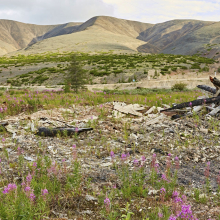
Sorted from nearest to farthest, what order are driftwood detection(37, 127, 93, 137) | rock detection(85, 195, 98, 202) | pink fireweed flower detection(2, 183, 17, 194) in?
pink fireweed flower detection(2, 183, 17, 194) < rock detection(85, 195, 98, 202) < driftwood detection(37, 127, 93, 137)

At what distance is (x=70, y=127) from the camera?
7.83 metres

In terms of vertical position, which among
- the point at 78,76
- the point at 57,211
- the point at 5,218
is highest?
the point at 78,76

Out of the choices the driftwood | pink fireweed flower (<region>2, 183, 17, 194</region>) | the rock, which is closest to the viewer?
pink fireweed flower (<region>2, 183, 17, 194</region>)

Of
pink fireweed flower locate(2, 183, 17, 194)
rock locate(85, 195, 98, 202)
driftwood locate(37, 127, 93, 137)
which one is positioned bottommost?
rock locate(85, 195, 98, 202)

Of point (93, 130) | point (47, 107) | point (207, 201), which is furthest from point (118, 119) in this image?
point (207, 201)

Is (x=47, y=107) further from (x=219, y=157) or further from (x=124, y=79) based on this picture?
(x=124, y=79)

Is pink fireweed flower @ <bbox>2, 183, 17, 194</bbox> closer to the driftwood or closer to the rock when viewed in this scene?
the rock

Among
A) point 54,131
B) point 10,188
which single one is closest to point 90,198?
point 10,188

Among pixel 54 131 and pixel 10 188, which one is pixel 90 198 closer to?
pixel 10 188

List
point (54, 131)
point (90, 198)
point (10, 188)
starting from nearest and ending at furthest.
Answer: point (10, 188)
point (90, 198)
point (54, 131)

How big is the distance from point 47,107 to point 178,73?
33.9 m

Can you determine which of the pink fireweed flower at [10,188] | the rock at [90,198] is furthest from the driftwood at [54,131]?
the pink fireweed flower at [10,188]

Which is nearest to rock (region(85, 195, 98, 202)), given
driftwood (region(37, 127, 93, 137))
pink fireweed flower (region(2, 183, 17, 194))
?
pink fireweed flower (region(2, 183, 17, 194))

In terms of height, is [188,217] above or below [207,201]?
above
